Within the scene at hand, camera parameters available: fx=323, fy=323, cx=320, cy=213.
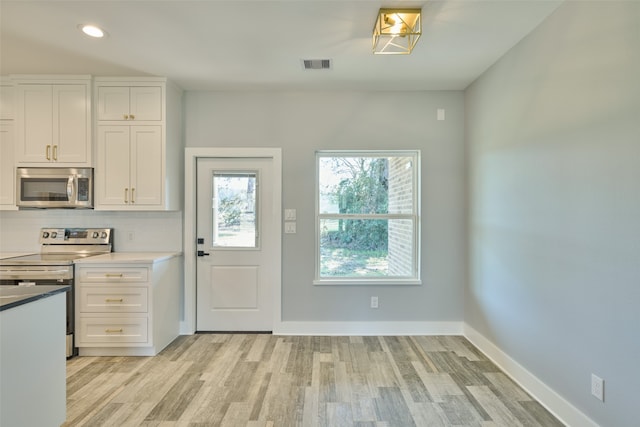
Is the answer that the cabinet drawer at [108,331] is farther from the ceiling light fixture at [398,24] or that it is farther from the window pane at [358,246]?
the ceiling light fixture at [398,24]

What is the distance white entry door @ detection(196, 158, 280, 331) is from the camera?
356 cm

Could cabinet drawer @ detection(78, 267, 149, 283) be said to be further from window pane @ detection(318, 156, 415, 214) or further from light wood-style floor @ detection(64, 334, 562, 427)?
window pane @ detection(318, 156, 415, 214)

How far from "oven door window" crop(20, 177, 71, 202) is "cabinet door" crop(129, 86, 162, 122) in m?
0.93

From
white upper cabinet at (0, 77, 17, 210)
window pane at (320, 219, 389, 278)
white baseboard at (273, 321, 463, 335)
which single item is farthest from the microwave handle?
window pane at (320, 219, 389, 278)

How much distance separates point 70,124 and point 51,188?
65 centimetres

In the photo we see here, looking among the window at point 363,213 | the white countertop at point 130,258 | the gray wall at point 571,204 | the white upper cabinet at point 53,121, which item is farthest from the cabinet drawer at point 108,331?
the gray wall at point 571,204

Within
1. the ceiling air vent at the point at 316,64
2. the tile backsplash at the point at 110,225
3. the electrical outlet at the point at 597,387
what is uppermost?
the ceiling air vent at the point at 316,64

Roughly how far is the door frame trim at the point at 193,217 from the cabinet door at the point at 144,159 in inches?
14.0

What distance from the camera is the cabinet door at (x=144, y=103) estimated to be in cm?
318

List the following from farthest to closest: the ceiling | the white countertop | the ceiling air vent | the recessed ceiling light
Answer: the white countertop → the ceiling air vent → the recessed ceiling light → the ceiling

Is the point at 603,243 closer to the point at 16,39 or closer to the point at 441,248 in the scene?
the point at 441,248

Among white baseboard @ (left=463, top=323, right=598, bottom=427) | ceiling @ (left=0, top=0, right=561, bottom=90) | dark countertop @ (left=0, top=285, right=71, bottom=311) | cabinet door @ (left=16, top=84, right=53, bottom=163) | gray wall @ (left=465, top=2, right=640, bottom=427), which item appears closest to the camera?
dark countertop @ (left=0, top=285, right=71, bottom=311)

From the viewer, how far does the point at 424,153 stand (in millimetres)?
3525

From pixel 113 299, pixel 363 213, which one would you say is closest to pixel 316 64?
pixel 363 213
